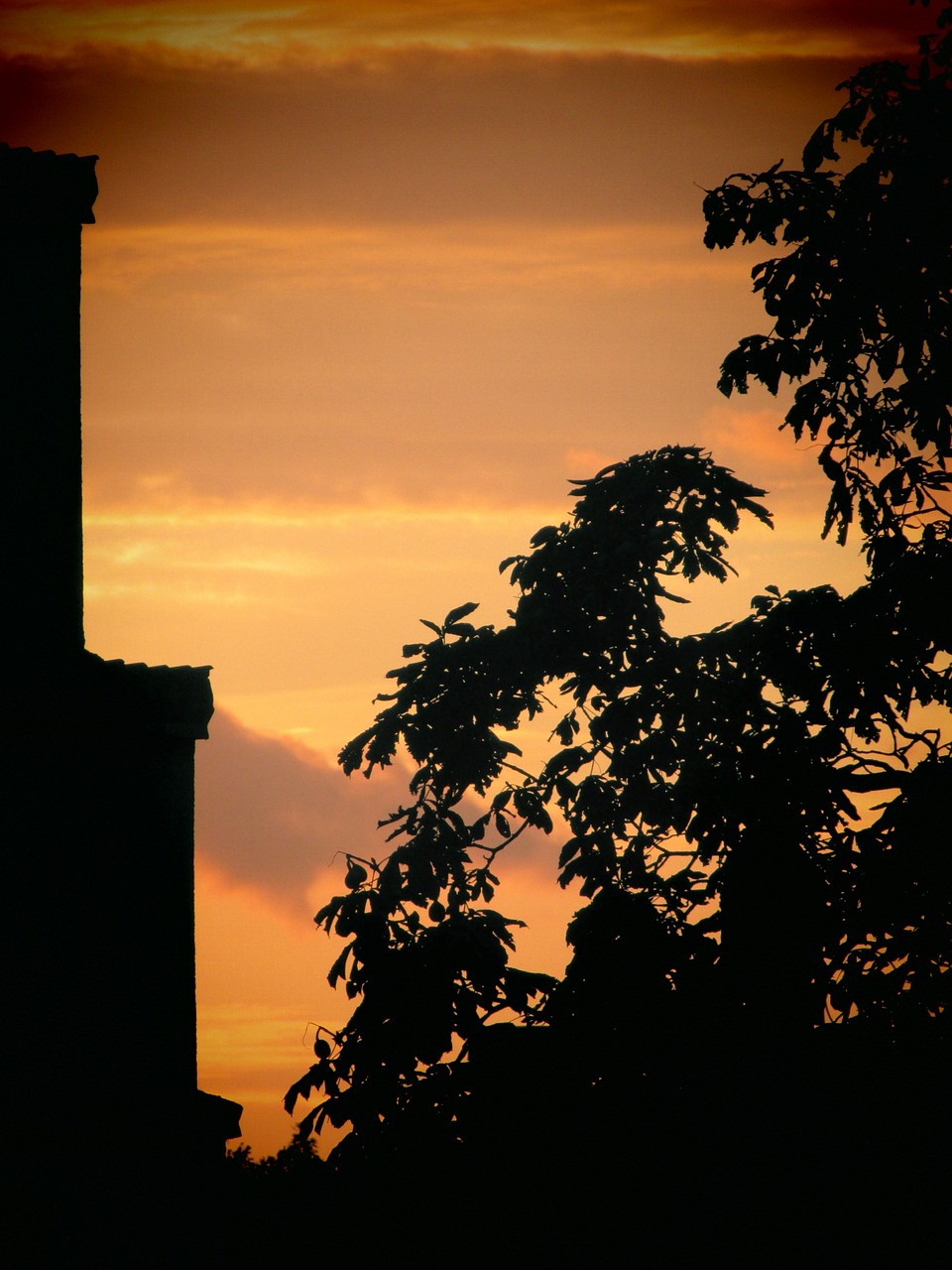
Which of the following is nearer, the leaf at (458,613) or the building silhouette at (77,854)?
the building silhouette at (77,854)

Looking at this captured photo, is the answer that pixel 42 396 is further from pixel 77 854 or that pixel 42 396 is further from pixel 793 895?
pixel 793 895

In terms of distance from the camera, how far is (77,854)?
30.9 feet

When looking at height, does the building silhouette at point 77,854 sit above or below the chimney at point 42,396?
below

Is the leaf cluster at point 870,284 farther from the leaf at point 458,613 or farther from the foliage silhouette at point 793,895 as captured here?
the leaf at point 458,613

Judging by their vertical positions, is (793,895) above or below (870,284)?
below

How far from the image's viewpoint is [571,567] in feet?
52.1

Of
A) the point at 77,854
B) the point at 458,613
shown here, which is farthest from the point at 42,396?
the point at 458,613

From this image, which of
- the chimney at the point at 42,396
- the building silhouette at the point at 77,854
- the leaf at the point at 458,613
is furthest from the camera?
the leaf at the point at 458,613

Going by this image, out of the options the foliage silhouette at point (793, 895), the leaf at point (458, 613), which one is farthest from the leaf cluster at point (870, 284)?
the leaf at point (458, 613)

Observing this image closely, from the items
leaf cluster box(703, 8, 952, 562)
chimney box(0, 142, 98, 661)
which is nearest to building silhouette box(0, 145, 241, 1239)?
chimney box(0, 142, 98, 661)

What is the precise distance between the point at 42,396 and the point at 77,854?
3.66 metres

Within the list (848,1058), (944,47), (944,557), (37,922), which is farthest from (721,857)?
(944,47)

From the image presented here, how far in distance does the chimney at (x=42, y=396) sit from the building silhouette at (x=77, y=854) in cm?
2

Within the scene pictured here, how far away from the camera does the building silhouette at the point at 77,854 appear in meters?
8.98
